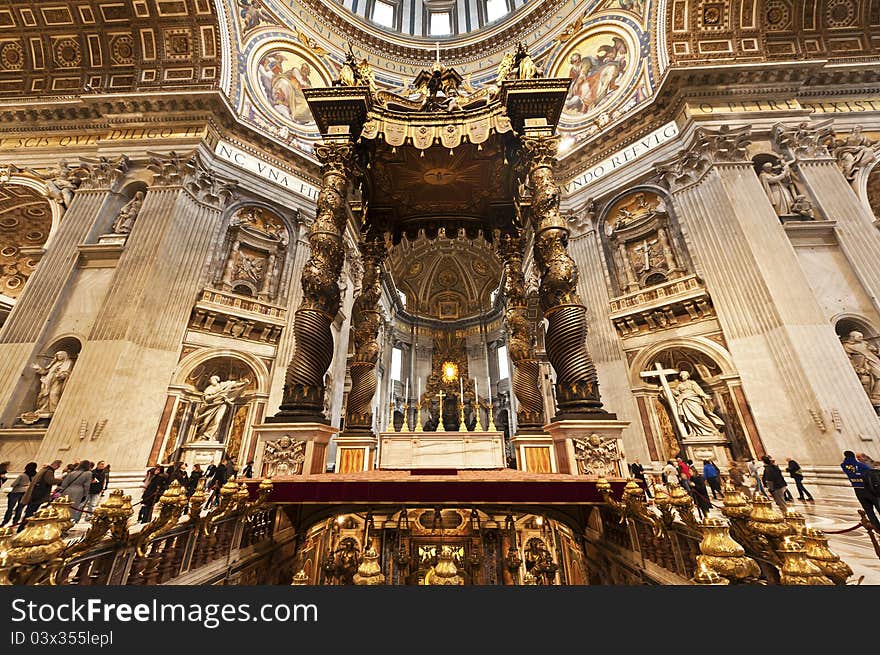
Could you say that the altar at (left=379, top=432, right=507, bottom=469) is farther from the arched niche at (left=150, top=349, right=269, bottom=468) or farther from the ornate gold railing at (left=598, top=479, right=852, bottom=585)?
the arched niche at (left=150, top=349, right=269, bottom=468)

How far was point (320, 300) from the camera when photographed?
441cm

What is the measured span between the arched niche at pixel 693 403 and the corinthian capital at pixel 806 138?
230 inches

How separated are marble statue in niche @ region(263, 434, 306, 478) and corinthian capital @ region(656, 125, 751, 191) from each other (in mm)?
11183

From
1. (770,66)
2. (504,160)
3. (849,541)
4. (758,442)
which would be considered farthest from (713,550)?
(770,66)

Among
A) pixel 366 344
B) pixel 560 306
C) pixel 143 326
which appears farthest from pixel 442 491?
pixel 143 326

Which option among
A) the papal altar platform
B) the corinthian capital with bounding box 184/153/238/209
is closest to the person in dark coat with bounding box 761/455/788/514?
the papal altar platform

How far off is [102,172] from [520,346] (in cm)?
1249

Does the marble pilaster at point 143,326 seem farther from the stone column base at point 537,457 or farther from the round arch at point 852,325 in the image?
the round arch at point 852,325

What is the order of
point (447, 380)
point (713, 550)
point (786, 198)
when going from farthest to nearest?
point (447, 380), point (786, 198), point (713, 550)

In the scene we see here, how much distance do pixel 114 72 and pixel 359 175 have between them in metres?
11.9

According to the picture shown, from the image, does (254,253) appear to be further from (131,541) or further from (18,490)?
(131,541)

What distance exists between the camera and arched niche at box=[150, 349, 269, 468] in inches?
309

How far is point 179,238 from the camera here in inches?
349

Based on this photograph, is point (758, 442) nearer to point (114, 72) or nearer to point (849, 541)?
point (849, 541)
